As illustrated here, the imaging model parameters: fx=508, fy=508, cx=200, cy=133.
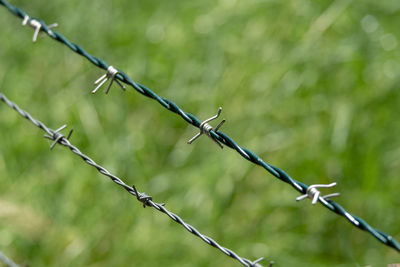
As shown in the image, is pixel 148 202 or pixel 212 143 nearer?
pixel 148 202

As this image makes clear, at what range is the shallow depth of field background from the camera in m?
2.46

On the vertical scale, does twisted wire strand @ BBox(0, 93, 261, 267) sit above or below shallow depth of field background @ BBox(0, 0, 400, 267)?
below

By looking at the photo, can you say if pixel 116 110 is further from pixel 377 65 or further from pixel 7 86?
pixel 377 65

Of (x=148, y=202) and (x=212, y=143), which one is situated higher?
(x=212, y=143)

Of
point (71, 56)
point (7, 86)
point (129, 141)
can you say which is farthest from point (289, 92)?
point (7, 86)

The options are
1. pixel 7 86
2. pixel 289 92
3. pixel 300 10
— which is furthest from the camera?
pixel 7 86

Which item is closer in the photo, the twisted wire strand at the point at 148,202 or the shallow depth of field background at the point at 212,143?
the twisted wire strand at the point at 148,202

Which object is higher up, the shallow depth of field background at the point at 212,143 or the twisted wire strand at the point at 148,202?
the shallow depth of field background at the point at 212,143

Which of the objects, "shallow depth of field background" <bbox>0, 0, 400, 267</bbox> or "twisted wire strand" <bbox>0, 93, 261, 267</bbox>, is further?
"shallow depth of field background" <bbox>0, 0, 400, 267</bbox>

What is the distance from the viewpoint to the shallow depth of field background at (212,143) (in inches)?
97.0

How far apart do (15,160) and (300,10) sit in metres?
1.89

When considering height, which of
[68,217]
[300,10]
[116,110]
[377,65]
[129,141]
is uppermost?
[300,10]

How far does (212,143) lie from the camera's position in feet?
9.32

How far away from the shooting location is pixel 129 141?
A: 9.46 ft
